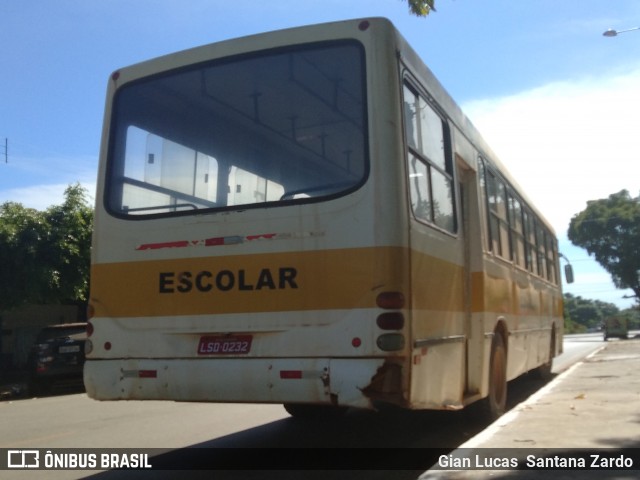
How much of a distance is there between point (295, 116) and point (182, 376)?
2.30 meters

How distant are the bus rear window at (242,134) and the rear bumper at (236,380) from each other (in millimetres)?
1272

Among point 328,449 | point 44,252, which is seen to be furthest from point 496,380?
point 44,252

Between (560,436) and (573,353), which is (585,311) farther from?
(560,436)

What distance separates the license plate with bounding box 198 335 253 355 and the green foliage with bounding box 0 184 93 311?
43.5 ft

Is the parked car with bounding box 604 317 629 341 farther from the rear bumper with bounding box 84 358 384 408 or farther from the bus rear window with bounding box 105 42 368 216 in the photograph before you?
the rear bumper with bounding box 84 358 384 408

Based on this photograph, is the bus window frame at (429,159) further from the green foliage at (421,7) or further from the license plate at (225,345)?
the green foliage at (421,7)

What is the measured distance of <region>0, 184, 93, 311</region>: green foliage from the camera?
17.5 m

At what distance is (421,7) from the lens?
866 cm

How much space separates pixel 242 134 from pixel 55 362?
32.2ft

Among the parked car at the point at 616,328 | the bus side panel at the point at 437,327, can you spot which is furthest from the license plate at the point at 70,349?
the parked car at the point at 616,328

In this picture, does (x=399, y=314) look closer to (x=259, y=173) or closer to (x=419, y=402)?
(x=419, y=402)

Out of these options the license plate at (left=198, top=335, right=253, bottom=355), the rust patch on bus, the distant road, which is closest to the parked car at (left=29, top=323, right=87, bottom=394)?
the license plate at (left=198, top=335, right=253, bottom=355)

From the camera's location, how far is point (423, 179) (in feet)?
19.1

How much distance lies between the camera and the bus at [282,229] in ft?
16.6
